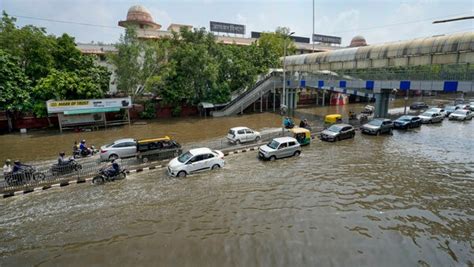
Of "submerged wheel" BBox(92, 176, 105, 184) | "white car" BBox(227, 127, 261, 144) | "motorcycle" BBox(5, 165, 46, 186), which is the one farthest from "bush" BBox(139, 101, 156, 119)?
"submerged wheel" BBox(92, 176, 105, 184)

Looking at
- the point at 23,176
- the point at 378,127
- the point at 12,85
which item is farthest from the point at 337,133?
the point at 12,85

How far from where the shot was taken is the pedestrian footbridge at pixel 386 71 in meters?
22.5

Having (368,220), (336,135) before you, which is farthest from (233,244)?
(336,135)

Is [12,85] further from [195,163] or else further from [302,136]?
[302,136]

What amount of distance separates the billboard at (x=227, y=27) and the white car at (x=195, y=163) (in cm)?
5508

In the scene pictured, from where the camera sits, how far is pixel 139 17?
179 ft

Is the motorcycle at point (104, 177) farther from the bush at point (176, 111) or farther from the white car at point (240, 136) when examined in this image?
the bush at point (176, 111)

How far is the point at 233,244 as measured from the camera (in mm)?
9227

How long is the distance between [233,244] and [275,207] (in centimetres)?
327

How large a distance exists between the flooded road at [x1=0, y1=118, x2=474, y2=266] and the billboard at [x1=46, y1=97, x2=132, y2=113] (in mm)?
17231

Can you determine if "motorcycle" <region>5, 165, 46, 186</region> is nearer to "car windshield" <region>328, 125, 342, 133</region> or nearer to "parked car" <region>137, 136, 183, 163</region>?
"parked car" <region>137, 136, 183, 163</region>

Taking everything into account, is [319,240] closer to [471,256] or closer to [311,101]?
[471,256]

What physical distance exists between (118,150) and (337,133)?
61.6ft

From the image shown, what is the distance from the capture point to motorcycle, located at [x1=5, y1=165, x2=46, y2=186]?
13555 millimetres
